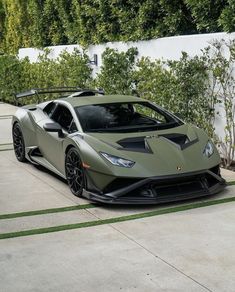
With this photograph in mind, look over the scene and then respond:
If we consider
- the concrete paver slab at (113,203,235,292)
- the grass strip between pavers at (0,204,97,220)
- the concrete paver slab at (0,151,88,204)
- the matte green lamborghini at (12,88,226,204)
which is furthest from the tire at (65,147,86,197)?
the concrete paver slab at (113,203,235,292)

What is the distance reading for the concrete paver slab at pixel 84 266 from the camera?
3.82m

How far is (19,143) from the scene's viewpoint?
8312mm

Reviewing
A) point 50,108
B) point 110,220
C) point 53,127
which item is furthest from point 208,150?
point 50,108

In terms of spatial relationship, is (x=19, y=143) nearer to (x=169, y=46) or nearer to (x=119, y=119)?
(x=119, y=119)

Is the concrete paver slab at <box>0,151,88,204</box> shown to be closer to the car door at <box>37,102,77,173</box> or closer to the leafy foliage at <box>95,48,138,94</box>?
the car door at <box>37,102,77,173</box>

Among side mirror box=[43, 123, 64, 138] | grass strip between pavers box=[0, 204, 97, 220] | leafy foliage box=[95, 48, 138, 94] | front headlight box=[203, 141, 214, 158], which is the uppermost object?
leafy foliage box=[95, 48, 138, 94]

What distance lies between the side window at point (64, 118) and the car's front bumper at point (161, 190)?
1.04m

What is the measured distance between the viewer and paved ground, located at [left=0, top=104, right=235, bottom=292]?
12.8 feet

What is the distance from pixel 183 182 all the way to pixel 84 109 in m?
1.72

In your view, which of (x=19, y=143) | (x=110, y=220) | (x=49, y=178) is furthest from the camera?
(x=19, y=143)

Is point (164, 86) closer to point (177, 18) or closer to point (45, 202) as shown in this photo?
point (177, 18)

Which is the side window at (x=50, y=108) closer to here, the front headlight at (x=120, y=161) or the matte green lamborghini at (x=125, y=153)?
the matte green lamborghini at (x=125, y=153)

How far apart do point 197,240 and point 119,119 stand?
92.6 inches

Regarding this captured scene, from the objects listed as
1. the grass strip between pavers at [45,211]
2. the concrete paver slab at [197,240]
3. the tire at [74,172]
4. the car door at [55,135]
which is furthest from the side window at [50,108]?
the concrete paver slab at [197,240]
